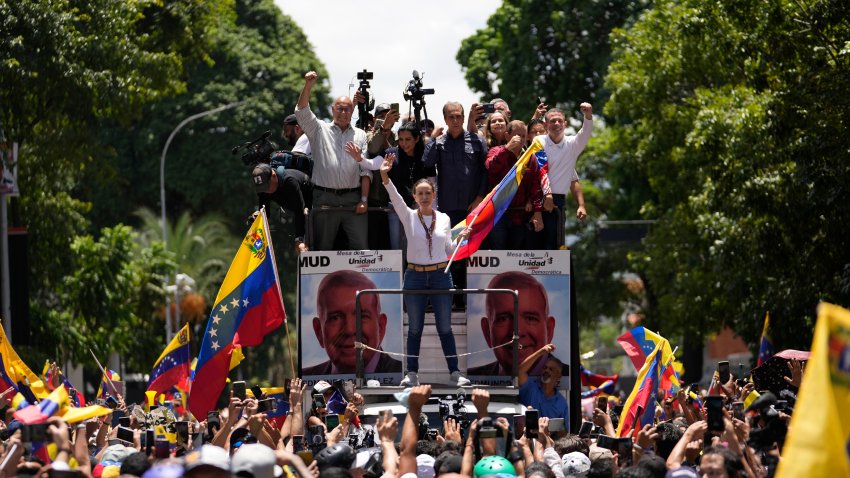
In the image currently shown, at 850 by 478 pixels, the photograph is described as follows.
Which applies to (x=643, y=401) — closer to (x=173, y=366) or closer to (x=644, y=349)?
(x=644, y=349)

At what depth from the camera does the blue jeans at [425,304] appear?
13.3m

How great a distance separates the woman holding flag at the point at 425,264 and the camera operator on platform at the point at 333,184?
3.72 feet

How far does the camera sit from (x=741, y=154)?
A: 2752 cm

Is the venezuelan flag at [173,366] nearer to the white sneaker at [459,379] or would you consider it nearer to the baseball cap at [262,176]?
the baseball cap at [262,176]

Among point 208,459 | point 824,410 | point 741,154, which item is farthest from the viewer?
point 741,154

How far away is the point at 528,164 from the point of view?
1430 centimetres

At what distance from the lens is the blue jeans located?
43.6ft

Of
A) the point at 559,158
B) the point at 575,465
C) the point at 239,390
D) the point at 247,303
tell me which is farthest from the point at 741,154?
the point at 575,465

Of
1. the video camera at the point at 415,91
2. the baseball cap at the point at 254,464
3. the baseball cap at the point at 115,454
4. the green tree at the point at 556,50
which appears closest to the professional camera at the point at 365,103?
the video camera at the point at 415,91

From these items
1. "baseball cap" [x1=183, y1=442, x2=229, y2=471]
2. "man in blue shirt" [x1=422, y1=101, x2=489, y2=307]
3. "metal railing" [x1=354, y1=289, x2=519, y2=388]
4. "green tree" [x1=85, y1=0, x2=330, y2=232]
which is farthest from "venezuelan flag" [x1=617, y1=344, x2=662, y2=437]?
"green tree" [x1=85, y1=0, x2=330, y2=232]

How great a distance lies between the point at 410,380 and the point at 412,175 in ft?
7.09

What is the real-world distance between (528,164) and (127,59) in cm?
1529

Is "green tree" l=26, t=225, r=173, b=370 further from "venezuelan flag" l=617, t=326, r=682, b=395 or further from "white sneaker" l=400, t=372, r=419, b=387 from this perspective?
"white sneaker" l=400, t=372, r=419, b=387

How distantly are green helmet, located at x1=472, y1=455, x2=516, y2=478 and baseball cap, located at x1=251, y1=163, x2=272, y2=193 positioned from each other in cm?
622
